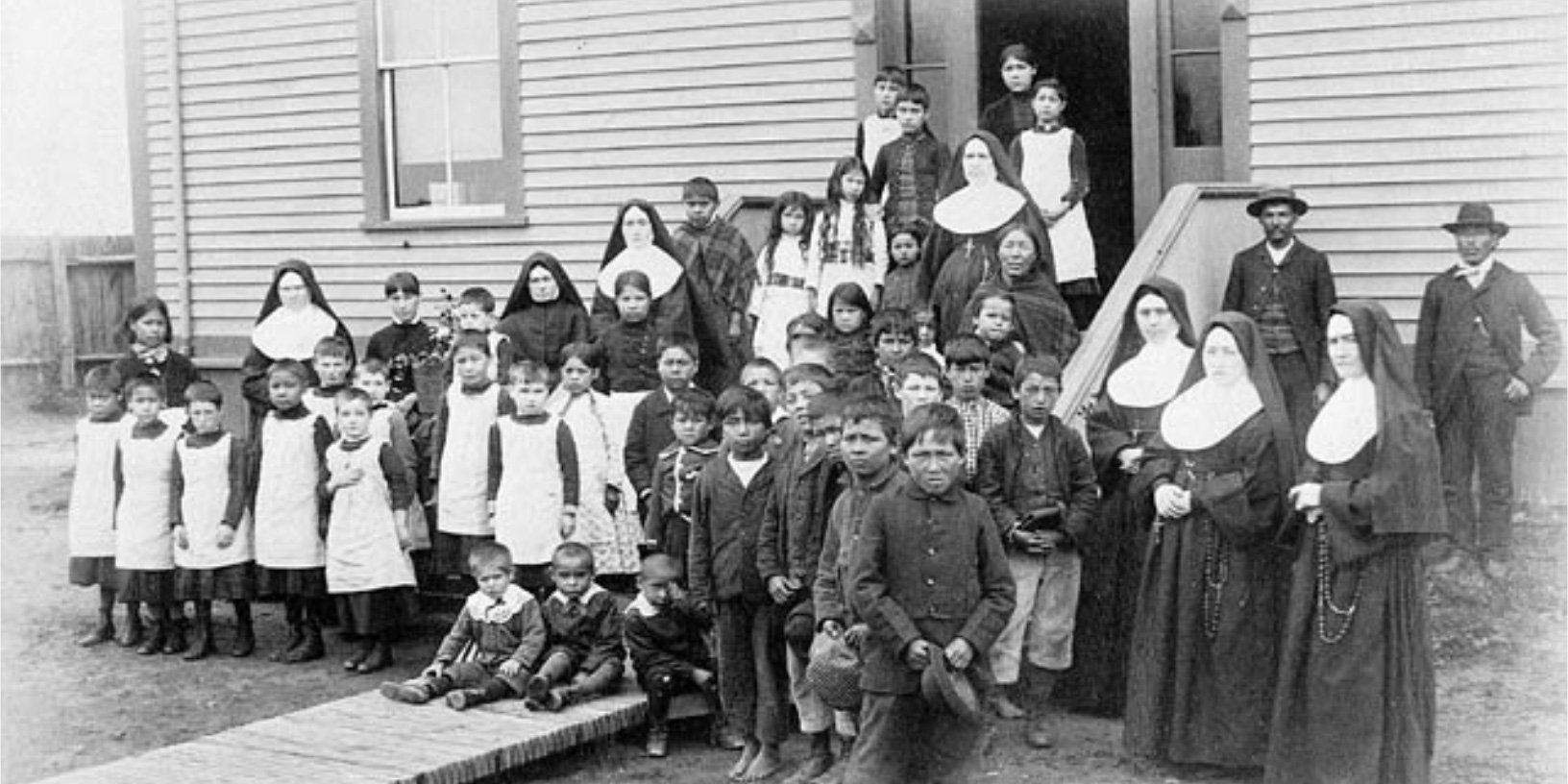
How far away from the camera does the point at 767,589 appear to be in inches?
260

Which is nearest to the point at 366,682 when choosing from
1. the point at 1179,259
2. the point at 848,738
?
the point at 848,738

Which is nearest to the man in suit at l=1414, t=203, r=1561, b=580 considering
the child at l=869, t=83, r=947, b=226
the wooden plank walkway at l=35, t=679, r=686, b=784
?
the child at l=869, t=83, r=947, b=226

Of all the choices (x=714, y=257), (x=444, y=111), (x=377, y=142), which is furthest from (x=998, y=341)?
(x=377, y=142)

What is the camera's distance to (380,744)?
6.45 meters

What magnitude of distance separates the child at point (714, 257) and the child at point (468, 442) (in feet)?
4.41

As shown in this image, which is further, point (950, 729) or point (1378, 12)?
point (1378, 12)

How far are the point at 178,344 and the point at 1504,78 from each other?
31.3 ft

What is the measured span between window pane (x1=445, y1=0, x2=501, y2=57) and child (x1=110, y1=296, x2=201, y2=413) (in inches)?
144

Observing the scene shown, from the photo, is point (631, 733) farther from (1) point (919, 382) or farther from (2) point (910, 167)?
(2) point (910, 167)

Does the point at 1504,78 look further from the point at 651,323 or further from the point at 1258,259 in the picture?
the point at 651,323

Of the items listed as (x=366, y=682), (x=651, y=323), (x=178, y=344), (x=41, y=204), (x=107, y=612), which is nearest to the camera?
(x=366, y=682)

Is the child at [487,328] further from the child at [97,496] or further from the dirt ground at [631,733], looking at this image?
the child at [97,496]

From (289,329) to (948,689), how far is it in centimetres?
502

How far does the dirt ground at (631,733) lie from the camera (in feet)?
21.7
